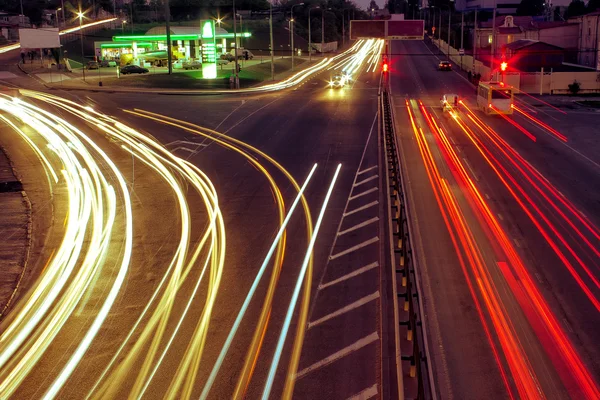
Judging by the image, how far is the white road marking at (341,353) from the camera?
38.6 feet

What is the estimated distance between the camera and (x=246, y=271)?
16656 millimetres

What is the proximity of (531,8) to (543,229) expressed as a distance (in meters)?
153

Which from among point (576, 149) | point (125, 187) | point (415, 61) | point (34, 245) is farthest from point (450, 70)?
point (34, 245)

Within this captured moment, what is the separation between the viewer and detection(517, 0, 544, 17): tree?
158m

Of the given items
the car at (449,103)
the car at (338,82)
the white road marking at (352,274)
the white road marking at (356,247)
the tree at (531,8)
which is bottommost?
the white road marking at (352,274)

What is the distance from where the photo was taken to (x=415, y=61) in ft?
313

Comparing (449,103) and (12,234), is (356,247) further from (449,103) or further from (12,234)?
(449,103)

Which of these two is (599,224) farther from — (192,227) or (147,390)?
(147,390)

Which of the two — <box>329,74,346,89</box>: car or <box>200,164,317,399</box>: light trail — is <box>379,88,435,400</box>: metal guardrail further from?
<box>329,74,346,89</box>: car

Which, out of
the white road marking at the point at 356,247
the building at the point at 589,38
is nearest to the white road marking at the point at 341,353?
the white road marking at the point at 356,247

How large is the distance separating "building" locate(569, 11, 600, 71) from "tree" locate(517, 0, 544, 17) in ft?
276

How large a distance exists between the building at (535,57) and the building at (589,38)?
4409 mm

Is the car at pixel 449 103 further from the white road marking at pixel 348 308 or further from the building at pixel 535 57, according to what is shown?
the white road marking at pixel 348 308

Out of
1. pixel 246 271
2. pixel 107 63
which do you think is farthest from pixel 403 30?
pixel 107 63
